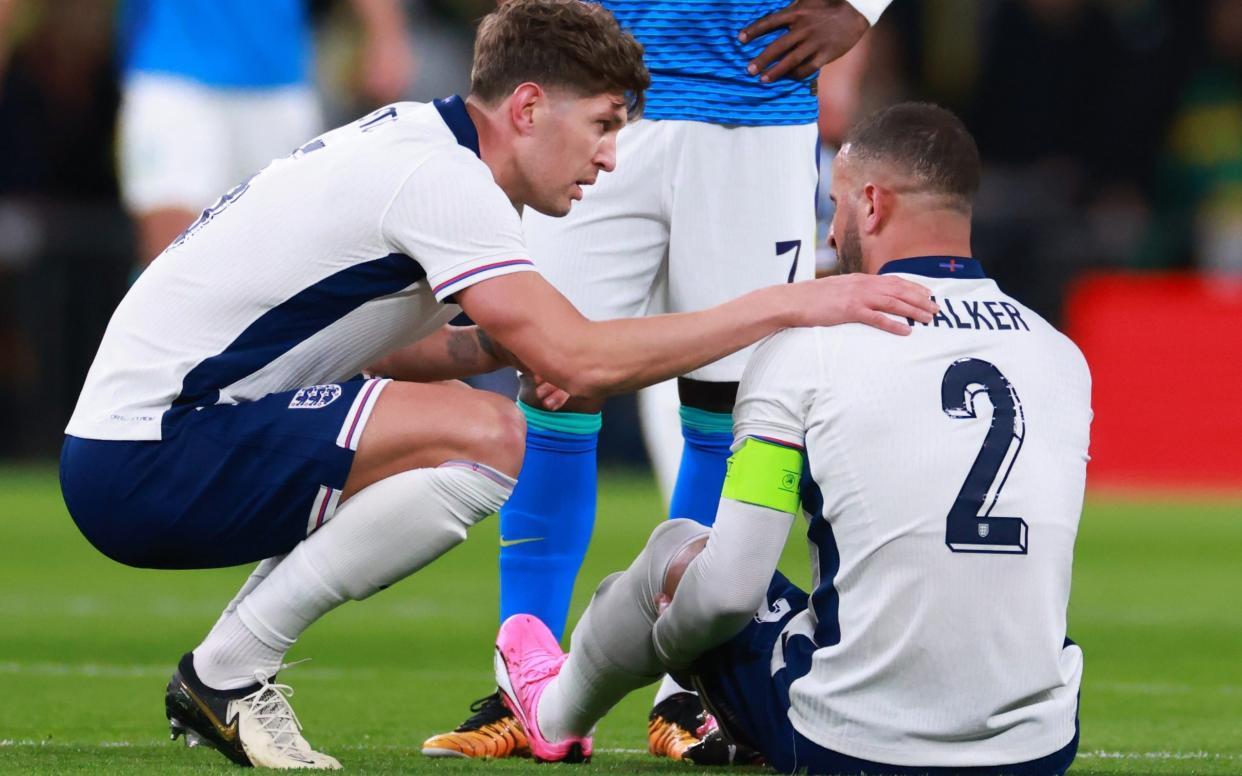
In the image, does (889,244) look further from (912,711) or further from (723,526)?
(912,711)

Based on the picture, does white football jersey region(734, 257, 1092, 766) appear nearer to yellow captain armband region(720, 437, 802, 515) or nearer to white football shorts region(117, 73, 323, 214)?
yellow captain armband region(720, 437, 802, 515)

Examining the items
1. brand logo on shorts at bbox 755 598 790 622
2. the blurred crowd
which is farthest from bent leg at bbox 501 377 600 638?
the blurred crowd

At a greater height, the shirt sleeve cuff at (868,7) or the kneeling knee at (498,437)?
the shirt sleeve cuff at (868,7)

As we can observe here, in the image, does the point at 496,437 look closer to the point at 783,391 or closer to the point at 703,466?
the point at 783,391

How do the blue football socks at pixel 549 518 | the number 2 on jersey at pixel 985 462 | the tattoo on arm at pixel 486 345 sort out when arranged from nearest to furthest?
the number 2 on jersey at pixel 985 462 < the tattoo on arm at pixel 486 345 < the blue football socks at pixel 549 518

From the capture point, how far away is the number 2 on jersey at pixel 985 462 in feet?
10.4

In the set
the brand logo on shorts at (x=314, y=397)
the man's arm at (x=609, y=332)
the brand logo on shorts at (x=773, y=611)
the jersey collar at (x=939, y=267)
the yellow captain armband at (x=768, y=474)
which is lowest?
the brand logo on shorts at (x=773, y=611)

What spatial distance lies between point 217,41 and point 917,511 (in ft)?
15.6

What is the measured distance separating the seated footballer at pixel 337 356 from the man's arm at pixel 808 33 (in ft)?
2.76

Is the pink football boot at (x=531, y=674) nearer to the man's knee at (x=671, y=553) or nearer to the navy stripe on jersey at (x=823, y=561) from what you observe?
the man's knee at (x=671, y=553)

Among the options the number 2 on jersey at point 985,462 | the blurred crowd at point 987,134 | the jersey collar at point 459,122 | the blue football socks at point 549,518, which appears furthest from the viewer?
the blurred crowd at point 987,134

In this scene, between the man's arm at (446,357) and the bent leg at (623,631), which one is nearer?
the bent leg at (623,631)

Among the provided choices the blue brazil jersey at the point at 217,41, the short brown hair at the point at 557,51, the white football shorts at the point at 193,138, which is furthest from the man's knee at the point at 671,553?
the blue brazil jersey at the point at 217,41

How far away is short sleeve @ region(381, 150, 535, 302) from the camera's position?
3486mm
